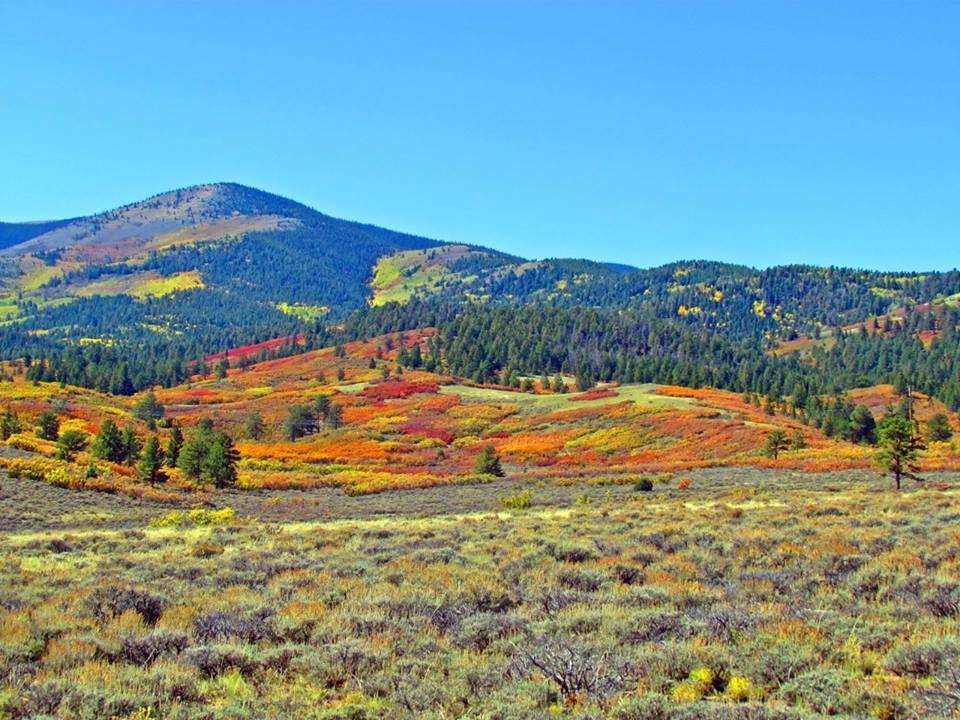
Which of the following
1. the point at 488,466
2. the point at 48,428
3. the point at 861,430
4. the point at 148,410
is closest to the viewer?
the point at 488,466

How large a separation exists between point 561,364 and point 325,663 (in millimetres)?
158423

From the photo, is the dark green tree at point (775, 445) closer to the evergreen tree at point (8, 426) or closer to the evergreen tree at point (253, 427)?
the evergreen tree at point (8, 426)

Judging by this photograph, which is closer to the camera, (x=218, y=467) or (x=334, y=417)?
(x=218, y=467)

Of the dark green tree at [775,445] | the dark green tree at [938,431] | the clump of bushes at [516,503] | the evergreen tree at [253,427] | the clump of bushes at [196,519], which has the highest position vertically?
the dark green tree at [938,431]

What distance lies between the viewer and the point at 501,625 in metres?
10.1

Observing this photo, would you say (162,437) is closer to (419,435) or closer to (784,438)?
(419,435)

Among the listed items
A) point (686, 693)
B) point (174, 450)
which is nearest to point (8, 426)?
point (174, 450)

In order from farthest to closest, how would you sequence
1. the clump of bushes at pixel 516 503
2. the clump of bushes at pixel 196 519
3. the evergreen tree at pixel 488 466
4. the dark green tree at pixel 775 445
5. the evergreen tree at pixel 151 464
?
the dark green tree at pixel 775 445
the evergreen tree at pixel 488 466
the evergreen tree at pixel 151 464
the clump of bushes at pixel 516 503
the clump of bushes at pixel 196 519

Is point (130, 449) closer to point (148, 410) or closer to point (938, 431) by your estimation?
point (148, 410)

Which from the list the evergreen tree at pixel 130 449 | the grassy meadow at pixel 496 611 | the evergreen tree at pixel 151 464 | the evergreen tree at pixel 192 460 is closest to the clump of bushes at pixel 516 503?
the grassy meadow at pixel 496 611

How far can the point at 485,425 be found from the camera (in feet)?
321

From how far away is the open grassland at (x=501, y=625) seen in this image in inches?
296

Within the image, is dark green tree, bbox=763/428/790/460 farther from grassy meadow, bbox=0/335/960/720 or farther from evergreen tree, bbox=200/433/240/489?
evergreen tree, bbox=200/433/240/489

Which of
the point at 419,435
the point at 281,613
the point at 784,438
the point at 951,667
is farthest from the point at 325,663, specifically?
the point at 419,435
